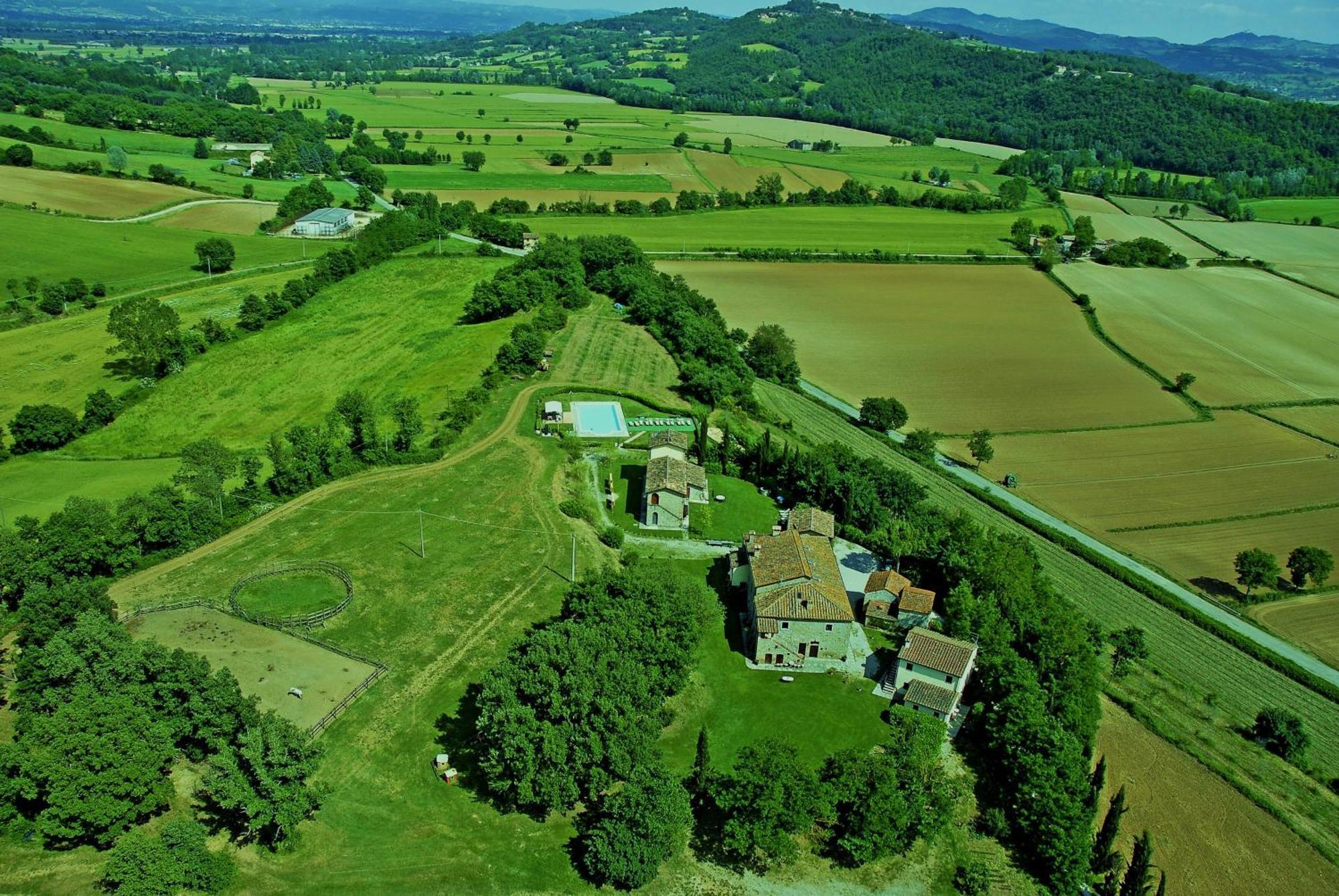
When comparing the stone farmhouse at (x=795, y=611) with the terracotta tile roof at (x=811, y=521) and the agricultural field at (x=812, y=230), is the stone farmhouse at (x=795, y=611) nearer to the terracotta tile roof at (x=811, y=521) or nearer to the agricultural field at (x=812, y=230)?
the terracotta tile roof at (x=811, y=521)

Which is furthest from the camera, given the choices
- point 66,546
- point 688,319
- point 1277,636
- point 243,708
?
point 688,319

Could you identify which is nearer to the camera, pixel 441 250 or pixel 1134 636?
pixel 1134 636

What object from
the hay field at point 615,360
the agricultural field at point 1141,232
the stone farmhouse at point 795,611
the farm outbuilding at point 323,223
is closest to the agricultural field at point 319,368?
the hay field at point 615,360

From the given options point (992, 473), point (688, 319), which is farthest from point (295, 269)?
point (992, 473)

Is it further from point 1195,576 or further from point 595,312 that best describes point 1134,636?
point 595,312

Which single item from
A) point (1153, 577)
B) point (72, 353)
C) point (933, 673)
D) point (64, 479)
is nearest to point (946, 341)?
point (1153, 577)

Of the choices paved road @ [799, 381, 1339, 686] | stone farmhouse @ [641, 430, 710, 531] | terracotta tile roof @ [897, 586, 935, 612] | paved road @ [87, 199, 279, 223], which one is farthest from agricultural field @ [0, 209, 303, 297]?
terracotta tile roof @ [897, 586, 935, 612]

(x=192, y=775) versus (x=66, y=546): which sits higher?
(x=66, y=546)
